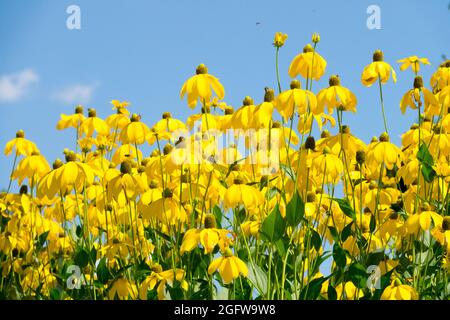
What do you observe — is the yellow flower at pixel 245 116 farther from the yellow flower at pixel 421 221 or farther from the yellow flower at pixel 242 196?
the yellow flower at pixel 421 221

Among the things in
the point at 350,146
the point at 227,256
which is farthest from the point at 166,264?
the point at 350,146

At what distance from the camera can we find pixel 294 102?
2.76m

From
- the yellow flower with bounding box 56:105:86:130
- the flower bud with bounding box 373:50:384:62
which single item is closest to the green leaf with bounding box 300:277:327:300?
the flower bud with bounding box 373:50:384:62

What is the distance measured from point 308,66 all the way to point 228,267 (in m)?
0.86

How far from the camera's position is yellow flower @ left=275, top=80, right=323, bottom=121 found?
2748 mm

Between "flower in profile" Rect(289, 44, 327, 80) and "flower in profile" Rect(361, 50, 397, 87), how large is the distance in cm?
30

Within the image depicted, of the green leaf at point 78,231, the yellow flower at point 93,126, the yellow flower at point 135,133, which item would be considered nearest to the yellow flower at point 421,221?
the yellow flower at point 135,133

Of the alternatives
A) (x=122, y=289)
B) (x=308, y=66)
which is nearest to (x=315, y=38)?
(x=308, y=66)

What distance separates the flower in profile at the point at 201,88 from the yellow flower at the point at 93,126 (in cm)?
116

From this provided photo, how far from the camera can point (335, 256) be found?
2.79 meters

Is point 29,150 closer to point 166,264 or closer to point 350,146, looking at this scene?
point 166,264

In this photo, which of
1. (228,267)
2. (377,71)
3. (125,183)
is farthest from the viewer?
(125,183)

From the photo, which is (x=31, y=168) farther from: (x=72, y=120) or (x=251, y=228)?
(x=251, y=228)

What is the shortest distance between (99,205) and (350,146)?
1.28 meters
